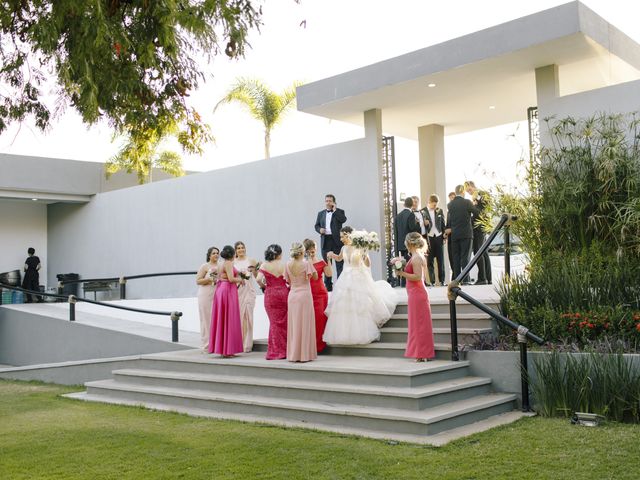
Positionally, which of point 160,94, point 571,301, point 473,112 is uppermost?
point 473,112

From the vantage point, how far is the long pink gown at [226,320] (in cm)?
983

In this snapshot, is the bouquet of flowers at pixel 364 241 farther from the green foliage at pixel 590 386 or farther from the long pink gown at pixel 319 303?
the green foliage at pixel 590 386

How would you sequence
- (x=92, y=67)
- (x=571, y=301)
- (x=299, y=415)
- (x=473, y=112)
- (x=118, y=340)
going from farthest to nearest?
(x=473, y=112) < (x=118, y=340) < (x=571, y=301) < (x=299, y=415) < (x=92, y=67)

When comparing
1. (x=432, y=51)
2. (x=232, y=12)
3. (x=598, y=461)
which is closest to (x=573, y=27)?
(x=432, y=51)

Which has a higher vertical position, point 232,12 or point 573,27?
point 573,27

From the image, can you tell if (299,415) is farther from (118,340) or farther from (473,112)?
(473,112)

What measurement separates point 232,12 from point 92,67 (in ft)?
4.51

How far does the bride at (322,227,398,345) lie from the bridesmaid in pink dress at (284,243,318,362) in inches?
17.4

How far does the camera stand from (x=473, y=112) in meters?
15.3

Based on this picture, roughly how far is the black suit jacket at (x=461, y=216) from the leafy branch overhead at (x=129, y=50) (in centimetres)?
623

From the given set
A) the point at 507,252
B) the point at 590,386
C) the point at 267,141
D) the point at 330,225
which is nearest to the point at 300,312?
the point at 507,252

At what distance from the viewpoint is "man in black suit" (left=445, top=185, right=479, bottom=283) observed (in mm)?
12344

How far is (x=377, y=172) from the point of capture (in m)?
14.3

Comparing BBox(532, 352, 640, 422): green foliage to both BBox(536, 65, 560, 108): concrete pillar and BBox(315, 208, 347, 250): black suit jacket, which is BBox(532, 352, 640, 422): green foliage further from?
BBox(315, 208, 347, 250): black suit jacket
